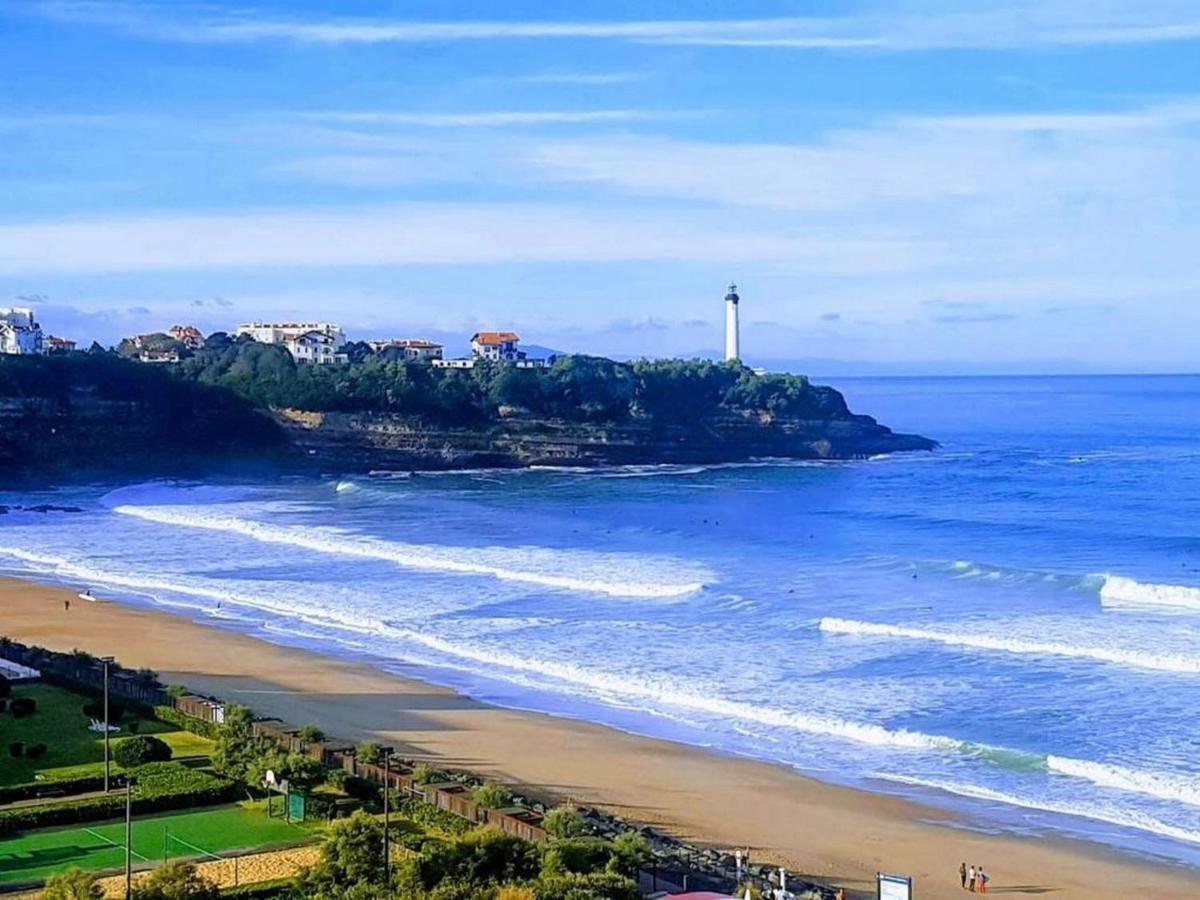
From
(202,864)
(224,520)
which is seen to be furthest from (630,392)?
(202,864)

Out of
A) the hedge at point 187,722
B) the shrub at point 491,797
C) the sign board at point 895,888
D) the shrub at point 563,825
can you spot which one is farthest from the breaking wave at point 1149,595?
the hedge at point 187,722

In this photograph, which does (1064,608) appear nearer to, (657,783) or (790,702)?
(790,702)

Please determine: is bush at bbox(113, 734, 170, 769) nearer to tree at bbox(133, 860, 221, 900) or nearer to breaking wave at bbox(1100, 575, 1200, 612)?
tree at bbox(133, 860, 221, 900)

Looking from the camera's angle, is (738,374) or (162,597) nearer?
(162,597)

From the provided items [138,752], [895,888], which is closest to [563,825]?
[895,888]

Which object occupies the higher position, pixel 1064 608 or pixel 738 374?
pixel 738 374

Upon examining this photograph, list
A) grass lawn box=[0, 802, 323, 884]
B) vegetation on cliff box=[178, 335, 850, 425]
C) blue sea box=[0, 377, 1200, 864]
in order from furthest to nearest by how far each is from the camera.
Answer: vegetation on cliff box=[178, 335, 850, 425] < blue sea box=[0, 377, 1200, 864] < grass lawn box=[0, 802, 323, 884]

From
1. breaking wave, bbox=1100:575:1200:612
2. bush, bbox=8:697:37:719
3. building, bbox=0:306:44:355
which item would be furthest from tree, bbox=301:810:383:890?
building, bbox=0:306:44:355
